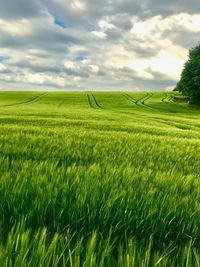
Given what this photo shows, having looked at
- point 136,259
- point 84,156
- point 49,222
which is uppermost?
point 136,259

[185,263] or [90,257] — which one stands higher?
[90,257]

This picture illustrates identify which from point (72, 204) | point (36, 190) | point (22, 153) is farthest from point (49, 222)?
point (22, 153)

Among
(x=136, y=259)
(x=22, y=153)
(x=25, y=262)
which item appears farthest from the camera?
(x=22, y=153)

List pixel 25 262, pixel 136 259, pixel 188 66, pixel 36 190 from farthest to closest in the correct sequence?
pixel 188 66 < pixel 36 190 < pixel 136 259 < pixel 25 262

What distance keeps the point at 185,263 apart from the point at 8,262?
85cm

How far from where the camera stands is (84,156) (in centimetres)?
518

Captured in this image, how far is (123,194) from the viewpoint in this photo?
101 inches

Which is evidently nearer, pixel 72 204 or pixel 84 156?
pixel 72 204

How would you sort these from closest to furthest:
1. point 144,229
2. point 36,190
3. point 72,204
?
point 144,229 → point 72,204 → point 36,190

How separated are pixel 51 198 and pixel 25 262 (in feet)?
3.51

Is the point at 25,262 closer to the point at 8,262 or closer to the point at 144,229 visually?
the point at 8,262

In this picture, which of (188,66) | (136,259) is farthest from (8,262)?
(188,66)

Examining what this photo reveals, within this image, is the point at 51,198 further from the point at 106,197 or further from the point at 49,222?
the point at 106,197

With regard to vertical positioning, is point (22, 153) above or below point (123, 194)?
below
